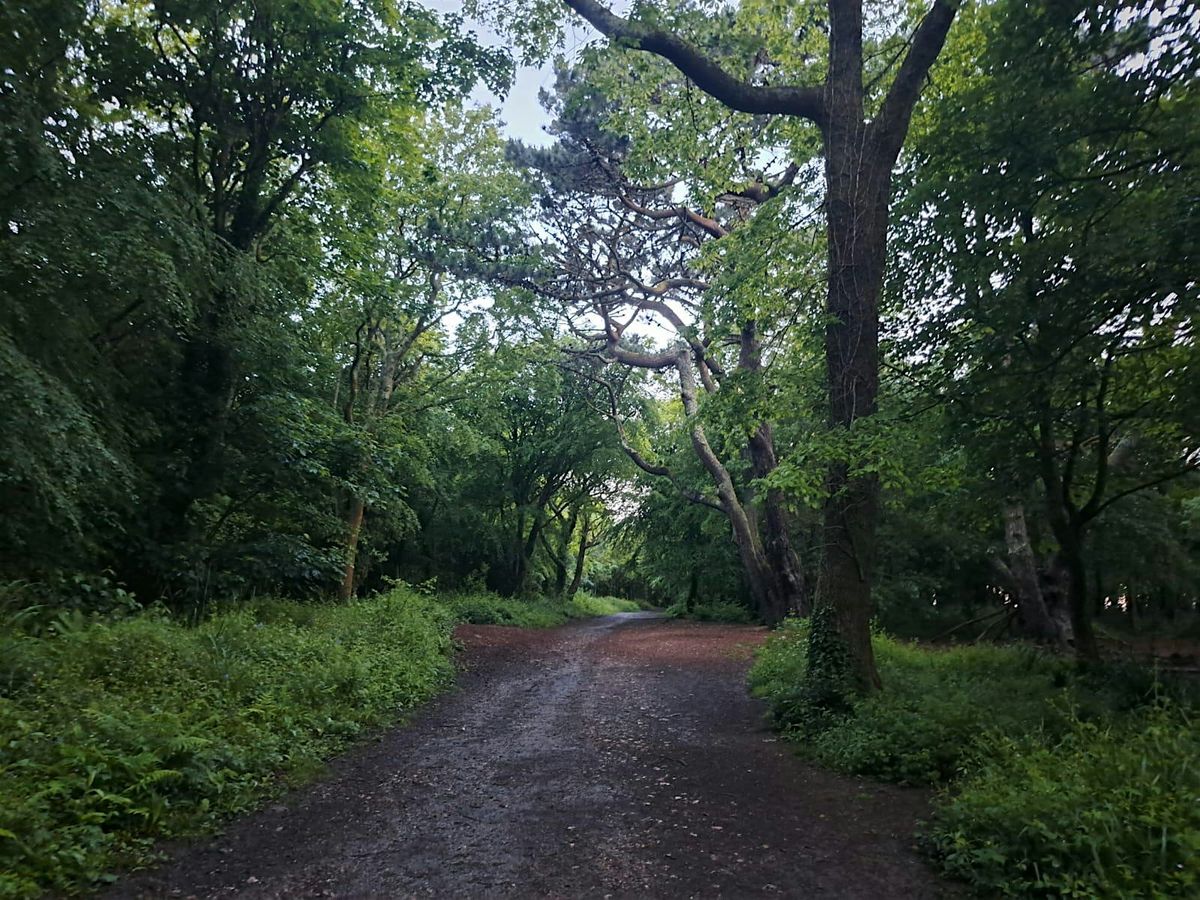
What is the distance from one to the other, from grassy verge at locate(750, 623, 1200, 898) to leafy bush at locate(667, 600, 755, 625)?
53.9 ft

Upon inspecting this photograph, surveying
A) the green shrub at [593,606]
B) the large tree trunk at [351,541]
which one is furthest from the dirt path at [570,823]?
the green shrub at [593,606]

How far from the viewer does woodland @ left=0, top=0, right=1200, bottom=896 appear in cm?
480

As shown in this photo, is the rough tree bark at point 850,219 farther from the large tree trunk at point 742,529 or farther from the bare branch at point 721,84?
the large tree trunk at point 742,529

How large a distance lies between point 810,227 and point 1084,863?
28.5ft

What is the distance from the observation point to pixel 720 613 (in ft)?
82.9

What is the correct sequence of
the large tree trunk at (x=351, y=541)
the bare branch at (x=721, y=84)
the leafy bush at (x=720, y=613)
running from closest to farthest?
the bare branch at (x=721, y=84) < the large tree trunk at (x=351, y=541) < the leafy bush at (x=720, y=613)

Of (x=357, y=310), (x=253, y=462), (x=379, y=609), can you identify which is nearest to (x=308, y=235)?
(x=357, y=310)

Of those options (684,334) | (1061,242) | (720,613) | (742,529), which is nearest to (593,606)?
(720,613)

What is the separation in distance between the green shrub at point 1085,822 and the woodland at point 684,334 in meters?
0.03

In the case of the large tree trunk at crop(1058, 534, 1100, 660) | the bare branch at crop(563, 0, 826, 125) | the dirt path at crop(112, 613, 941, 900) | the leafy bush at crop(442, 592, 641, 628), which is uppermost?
the bare branch at crop(563, 0, 826, 125)

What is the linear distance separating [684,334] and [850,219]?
612 centimetres

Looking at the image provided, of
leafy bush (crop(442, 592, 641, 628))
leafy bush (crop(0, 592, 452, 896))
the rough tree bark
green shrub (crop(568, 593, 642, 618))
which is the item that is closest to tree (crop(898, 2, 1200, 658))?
the rough tree bark

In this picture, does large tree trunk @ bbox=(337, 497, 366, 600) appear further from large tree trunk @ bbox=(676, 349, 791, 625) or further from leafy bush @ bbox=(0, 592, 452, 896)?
large tree trunk @ bbox=(676, 349, 791, 625)

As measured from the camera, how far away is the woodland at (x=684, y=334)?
4797 mm
